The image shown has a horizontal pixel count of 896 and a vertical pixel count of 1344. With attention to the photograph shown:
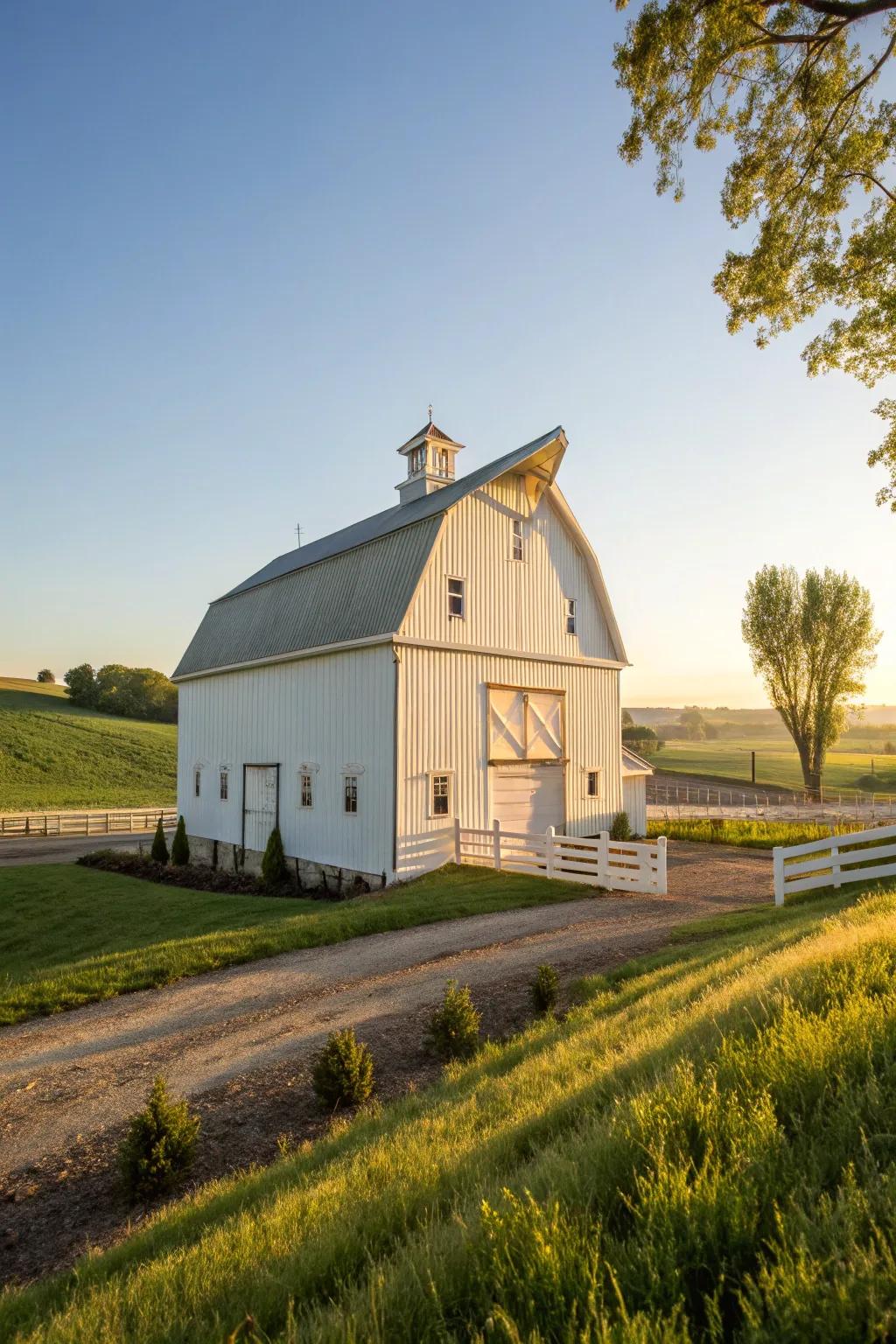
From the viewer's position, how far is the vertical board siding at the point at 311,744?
1877 centimetres

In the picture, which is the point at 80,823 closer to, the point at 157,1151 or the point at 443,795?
the point at 443,795

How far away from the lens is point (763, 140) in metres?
12.5

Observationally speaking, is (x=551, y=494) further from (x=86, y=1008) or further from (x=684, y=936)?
(x=86, y=1008)

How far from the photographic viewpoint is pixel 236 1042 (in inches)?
335

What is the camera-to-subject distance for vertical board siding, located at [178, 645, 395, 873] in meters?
18.8

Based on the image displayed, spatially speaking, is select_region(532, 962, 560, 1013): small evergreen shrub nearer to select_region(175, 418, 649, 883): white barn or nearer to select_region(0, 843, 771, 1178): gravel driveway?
select_region(0, 843, 771, 1178): gravel driveway

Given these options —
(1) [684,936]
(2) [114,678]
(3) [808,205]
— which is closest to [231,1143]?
(1) [684,936]

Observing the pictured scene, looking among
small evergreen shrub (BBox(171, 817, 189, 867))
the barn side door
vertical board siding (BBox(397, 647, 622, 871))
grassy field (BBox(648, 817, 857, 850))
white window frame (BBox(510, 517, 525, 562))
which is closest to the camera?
vertical board siding (BBox(397, 647, 622, 871))

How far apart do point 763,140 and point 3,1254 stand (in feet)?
54.0

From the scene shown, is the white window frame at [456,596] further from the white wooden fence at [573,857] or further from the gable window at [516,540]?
the white wooden fence at [573,857]

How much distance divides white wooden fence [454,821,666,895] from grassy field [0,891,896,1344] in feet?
36.0

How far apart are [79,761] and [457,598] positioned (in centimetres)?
4496

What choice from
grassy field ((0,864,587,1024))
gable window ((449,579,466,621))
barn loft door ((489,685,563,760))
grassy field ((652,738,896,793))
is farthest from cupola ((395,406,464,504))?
grassy field ((652,738,896,793))

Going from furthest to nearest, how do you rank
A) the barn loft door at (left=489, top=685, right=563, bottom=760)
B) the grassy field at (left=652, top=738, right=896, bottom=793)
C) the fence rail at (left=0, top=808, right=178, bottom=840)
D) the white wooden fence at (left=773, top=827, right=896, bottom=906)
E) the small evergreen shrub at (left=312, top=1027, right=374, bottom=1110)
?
the grassy field at (left=652, top=738, right=896, bottom=793)
the fence rail at (left=0, top=808, right=178, bottom=840)
the barn loft door at (left=489, top=685, right=563, bottom=760)
the white wooden fence at (left=773, top=827, right=896, bottom=906)
the small evergreen shrub at (left=312, top=1027, right=374, bottom=1110)
